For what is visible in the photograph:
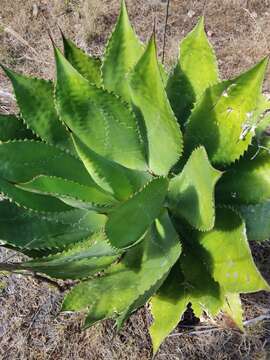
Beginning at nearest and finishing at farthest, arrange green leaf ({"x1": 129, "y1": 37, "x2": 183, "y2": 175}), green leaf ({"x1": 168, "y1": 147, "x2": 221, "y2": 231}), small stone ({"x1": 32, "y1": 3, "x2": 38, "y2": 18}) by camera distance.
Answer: green leaf ({"x1": 168, "y1": 147, "x2": 221, "y2": 231}), green leaf ({"x1": 129, "y1": 37, "x2": 183, "y2": 175}), small stone ({"x1": 32, "y1": 3, "x2": 38, "y2": 18})

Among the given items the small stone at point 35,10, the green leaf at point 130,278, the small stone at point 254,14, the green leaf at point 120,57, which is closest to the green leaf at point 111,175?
the green leaf at point 130,278

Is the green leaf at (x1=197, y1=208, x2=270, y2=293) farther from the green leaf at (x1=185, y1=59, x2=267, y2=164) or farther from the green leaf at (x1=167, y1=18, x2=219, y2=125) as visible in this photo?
the green leaf at (x1=167, y1=18, x2=219, y2=125)

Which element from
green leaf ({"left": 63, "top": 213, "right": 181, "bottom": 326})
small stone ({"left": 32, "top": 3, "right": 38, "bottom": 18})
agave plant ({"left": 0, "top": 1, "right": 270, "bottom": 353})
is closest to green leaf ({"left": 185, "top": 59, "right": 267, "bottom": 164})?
agave plant ({"left": 0, "top": 1, "right": 270, "bottom": 353})

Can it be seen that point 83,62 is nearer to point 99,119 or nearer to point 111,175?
point 99,119

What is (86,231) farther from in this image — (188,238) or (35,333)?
(35,333)

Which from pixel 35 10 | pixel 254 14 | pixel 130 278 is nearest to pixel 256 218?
Answer: pixel 130 278

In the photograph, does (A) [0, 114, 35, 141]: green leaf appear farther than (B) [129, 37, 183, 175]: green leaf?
Yes

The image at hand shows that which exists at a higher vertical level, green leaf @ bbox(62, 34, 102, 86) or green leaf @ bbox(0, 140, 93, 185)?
green leaf @ bbox(62, 34, 102, 86)

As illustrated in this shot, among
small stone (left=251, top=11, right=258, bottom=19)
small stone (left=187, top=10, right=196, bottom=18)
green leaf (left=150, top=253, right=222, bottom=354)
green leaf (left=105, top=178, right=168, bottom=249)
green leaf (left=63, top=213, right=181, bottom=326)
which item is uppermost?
green leaf (left=105, top=178, right=168, bottom=249)
